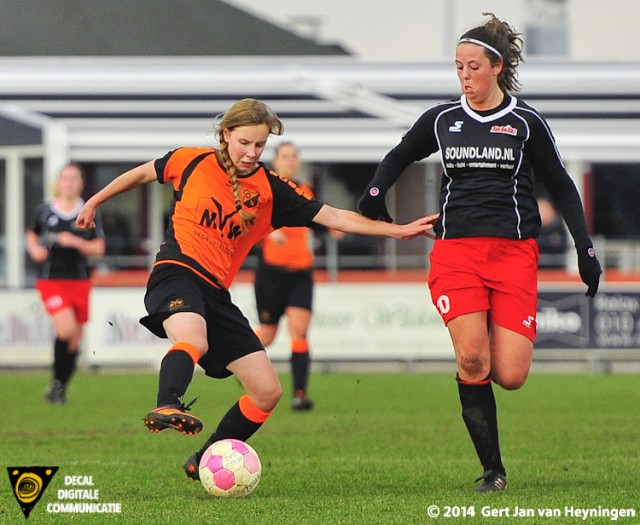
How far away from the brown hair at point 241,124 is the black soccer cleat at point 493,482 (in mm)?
1641

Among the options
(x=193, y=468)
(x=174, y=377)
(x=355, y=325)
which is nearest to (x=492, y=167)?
(x=174, y=377)

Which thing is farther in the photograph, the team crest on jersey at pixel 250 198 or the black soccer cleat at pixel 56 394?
the black soccer cleat at pixel 56 394

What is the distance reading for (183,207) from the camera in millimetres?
6863

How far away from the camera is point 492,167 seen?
6.62 metres

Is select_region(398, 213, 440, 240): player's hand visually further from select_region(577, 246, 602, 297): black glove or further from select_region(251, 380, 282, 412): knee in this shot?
select_region(251, 380, 282, 412): knee

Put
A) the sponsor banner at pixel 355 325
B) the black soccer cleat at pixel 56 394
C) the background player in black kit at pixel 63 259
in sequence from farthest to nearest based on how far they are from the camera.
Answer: the sponsor banner at pixel 355 325 → the black soccer cleat at pixel 56 394 → the background player in black kit at pixel 63 259

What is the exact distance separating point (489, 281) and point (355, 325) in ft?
36.6

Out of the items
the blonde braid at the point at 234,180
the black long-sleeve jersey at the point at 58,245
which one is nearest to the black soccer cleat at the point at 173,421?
the blonde braid at the point at 234,180

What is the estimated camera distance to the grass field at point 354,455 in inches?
245

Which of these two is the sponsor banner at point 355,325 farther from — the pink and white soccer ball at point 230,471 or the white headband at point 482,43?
the white headband at point 482,43

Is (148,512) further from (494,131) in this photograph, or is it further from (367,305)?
(367,305)

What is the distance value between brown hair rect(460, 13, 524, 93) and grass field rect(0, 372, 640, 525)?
1941mm

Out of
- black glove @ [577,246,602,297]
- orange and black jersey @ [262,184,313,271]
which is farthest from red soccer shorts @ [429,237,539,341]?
orange and black jersey @ [262,184,313,271]

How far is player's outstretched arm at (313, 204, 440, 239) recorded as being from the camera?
22.2ft
